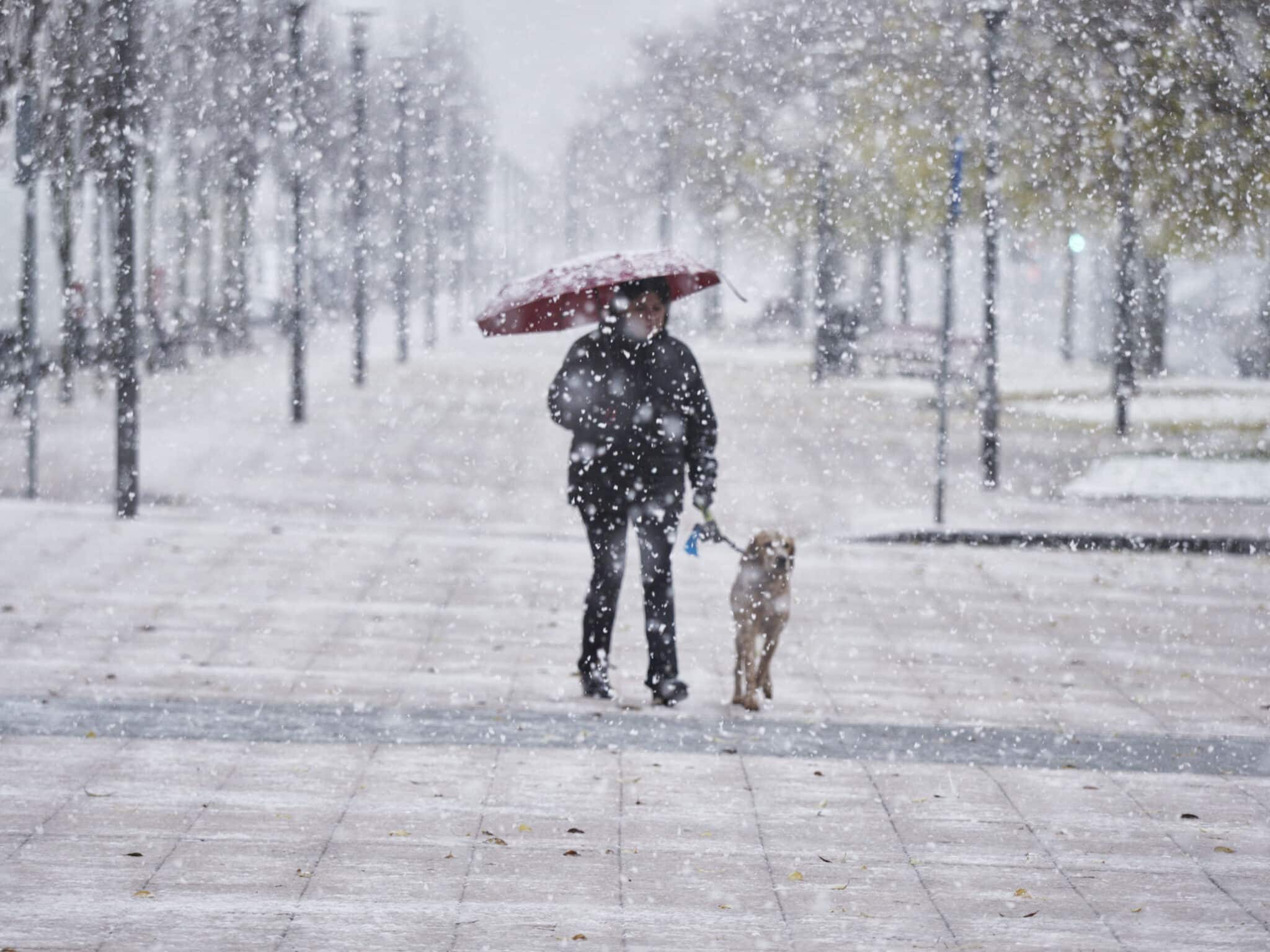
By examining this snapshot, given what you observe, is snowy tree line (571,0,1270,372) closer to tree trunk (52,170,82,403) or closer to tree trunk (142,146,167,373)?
tree trunk (142,146,167,373)

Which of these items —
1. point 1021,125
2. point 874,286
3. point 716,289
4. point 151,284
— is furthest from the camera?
point 716,289

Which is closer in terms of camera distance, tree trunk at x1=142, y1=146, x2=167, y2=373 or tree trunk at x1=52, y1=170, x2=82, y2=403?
tree trunk at x1=52, y1=170, x2=82, y2=403

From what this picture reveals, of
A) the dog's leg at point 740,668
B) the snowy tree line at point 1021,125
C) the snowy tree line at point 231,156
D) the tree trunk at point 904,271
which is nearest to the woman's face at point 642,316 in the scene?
the dog's leg at point 740,668

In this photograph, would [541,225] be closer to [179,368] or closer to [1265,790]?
[179,368]

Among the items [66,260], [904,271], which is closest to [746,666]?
[66,260]

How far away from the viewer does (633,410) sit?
7.11 m

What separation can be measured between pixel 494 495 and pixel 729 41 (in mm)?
26087

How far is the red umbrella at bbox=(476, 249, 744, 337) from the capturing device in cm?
698

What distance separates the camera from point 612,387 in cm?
713

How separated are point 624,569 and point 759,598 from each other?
1.98ft

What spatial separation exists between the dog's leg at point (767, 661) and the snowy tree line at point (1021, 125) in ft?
27.8

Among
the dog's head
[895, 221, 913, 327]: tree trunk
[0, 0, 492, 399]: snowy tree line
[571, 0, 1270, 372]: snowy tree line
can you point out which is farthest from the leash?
[895, 221, 913, 327]: tree trunk

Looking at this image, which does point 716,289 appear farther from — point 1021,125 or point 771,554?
point 771,554

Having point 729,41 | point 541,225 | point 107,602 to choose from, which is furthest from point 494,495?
point 541,225
